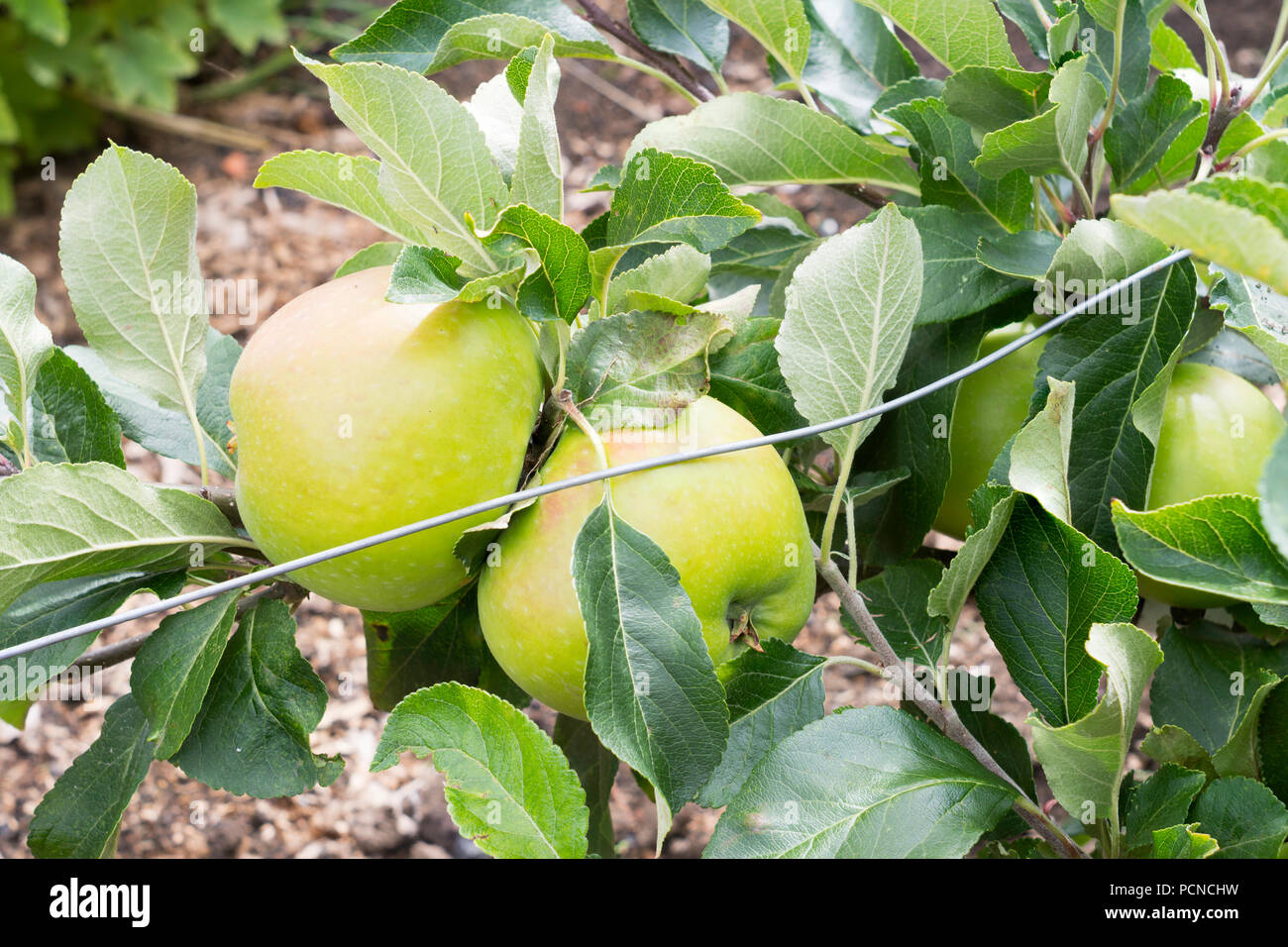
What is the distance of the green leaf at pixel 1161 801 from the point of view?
1.59 ft

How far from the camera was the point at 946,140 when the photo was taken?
1.97 feet

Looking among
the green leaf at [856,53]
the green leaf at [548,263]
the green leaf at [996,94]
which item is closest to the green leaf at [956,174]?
the green leaf at [996,94]

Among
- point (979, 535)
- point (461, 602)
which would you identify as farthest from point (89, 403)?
point (979, 535)

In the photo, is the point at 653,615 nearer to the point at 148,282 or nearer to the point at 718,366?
the point at 718,366

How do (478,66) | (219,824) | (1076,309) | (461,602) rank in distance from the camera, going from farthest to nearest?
(478,66) → (219,824) → (461,602) → (1076,309)

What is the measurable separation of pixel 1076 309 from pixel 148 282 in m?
0.46

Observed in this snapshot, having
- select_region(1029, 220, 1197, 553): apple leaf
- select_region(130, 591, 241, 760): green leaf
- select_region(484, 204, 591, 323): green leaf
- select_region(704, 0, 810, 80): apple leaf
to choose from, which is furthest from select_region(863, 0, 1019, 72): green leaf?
select_region(130, 591, 241, 760): green leaf

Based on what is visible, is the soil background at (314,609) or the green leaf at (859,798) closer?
the green leaf at (859,798)

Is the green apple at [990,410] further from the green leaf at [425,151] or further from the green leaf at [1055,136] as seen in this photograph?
the green leaf at [425,151]

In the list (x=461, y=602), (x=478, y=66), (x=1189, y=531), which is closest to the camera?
(x=1189, y=531)

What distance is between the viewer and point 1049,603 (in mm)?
522

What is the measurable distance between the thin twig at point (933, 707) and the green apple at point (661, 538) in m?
0.04

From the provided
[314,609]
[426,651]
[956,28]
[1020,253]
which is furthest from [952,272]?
[314,609]

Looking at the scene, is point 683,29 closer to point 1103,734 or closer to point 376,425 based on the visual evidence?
point 376,425
